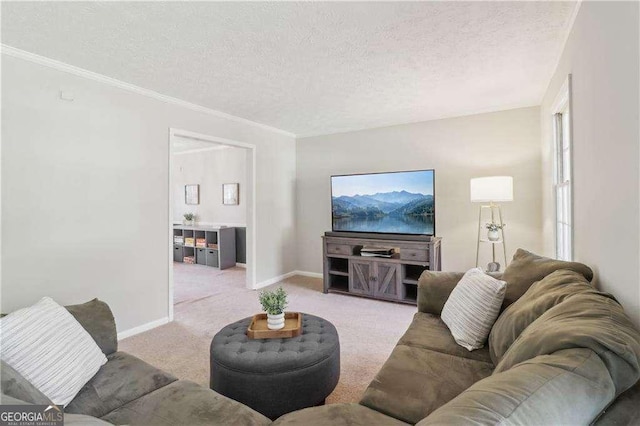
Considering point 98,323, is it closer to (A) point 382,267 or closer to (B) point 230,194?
(A) point 382,267

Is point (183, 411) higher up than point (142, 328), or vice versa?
point (183, 411)

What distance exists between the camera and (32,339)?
128cm

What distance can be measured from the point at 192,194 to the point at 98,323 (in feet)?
18.9

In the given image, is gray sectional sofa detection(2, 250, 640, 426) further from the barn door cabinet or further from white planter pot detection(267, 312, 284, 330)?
the barn door cabinet

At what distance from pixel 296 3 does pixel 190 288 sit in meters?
4.17

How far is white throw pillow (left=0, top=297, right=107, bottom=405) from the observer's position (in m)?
1.22

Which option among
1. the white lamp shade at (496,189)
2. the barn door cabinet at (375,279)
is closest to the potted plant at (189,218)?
the barn door cabinet at (375,279)

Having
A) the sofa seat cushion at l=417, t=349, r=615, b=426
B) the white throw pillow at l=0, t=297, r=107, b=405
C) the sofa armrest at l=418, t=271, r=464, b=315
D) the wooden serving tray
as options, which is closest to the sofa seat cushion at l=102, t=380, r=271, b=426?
the white throw pillow at l=0, t=297, r=107, b=405

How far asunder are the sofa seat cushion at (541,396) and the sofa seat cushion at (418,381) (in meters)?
0.56

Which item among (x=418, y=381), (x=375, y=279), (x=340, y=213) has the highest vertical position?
(x=340, y=213)

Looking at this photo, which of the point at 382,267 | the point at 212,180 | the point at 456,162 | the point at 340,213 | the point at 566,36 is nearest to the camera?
the point at 566,36

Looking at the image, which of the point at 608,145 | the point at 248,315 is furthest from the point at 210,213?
the point at 608,145

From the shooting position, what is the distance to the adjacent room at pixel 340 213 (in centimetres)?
118

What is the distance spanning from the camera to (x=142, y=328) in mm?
3139
